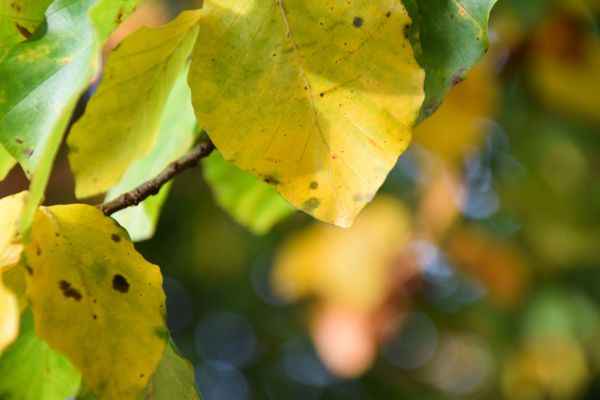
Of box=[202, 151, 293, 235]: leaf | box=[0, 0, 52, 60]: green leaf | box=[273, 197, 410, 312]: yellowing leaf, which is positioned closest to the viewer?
box=[0, 0, 52, 60]: green leaf

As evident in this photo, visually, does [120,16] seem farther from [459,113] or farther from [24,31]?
[459,113]

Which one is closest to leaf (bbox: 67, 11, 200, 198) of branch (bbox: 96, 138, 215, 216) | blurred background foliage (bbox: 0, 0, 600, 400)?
branch (bbox: 96, 138, 215, 216)

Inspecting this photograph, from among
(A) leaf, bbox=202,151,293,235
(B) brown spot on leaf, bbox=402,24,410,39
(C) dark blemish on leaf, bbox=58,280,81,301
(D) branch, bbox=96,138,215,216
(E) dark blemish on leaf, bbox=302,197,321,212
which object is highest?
(B) brown spot on leaf, bbox=402,24,410,39

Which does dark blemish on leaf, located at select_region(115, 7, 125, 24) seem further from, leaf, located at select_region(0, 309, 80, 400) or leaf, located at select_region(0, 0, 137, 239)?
leaf, located at select_region(0, 309, 80, 400)

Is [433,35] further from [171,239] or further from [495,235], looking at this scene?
[171,239]

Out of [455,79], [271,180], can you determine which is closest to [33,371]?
[271,180]
